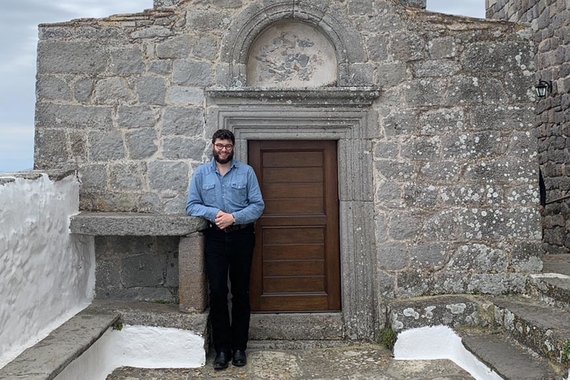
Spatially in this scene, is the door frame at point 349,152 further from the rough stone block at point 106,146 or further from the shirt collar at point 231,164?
the rough stone block at point 106,146

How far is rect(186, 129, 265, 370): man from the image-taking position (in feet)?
13.2

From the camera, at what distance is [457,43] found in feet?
14.9

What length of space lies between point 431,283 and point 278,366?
1525 mm

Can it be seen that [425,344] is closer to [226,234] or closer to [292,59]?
[226,234]

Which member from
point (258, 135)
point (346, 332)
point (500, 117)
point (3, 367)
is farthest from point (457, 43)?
point (3, 367)

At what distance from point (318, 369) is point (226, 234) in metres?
1.27

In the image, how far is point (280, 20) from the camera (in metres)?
4.58

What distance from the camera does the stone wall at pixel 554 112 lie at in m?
6.68

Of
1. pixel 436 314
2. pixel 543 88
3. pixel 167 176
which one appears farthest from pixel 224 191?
pixel 543 88

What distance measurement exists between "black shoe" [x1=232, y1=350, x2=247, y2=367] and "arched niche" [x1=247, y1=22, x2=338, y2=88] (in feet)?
7.64

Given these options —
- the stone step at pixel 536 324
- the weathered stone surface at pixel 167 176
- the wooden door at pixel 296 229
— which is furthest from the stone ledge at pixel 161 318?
the stone step at pixel 536 324

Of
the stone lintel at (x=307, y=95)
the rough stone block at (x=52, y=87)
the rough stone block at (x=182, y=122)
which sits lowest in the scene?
the rough stone block at (x=182, y=122)

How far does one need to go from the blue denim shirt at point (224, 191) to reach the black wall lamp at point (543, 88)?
180 inches

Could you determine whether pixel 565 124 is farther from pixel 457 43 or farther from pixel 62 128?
pixel 62 128
